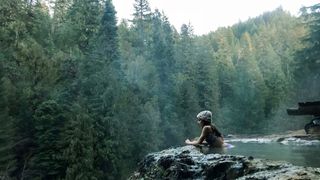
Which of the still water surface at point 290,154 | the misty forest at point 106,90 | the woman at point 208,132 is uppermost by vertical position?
the misty forest at point 106,90

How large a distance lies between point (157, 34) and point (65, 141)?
46.9m

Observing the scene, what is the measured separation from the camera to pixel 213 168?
818 centimetres

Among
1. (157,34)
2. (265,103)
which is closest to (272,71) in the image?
(265,103)

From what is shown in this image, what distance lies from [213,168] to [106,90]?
48.6m

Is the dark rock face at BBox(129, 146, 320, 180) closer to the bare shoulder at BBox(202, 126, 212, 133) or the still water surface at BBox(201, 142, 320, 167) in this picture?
the bare shoulder at BBox(202, 126, 212, 133)

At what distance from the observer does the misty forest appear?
46688 millimetres

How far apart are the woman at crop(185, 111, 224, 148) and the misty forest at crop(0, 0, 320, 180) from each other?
29.8 m

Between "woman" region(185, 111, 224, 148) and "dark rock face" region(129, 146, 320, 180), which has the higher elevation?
"woman" region(185, 111, 224, 148)

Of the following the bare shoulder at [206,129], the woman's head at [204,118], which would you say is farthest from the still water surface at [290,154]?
the woman's head at [204,118]

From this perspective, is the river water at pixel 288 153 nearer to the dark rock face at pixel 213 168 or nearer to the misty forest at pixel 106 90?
the dark rock face at pixel 213 168

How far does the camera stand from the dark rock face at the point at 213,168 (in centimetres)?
653

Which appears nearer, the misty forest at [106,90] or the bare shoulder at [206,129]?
the bare shoulder at [206,129]

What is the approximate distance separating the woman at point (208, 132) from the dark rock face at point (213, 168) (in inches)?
49.3

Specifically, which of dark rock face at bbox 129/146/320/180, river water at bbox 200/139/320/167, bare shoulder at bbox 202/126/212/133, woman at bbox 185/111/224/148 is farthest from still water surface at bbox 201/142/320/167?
dark rock face at bbox 129/146/320/180
